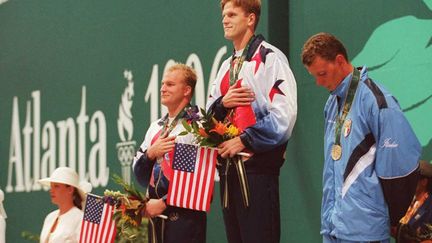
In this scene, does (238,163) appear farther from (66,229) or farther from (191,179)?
(66,229)

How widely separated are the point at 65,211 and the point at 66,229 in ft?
0.93

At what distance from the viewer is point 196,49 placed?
8.49 metres

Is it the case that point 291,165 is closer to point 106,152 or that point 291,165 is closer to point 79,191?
point 79,191

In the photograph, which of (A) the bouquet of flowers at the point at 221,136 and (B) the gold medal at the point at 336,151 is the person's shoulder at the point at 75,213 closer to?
(A) the bouquet of flowers at the point at 221,136

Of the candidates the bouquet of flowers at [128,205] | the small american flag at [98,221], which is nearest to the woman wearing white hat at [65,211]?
the small american flag at [98,221]

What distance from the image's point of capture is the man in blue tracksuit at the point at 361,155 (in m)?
4.24

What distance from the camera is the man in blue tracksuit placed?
4242 millimetres

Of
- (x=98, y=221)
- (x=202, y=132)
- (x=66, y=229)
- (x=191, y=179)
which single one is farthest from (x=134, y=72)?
(x=202, y=132)

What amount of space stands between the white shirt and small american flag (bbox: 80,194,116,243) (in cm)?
85

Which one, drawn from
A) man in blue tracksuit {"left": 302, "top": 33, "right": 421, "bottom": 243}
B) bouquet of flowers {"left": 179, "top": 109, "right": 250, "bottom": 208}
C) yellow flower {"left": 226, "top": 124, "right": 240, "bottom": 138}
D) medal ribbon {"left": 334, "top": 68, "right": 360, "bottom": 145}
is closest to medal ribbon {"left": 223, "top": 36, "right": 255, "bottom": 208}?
bouquet of flowers {"left": 179, "top": 109, "right": 250, "bottom": 208}

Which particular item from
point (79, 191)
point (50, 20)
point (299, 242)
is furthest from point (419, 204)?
point (50, 20)

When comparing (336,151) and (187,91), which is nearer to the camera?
(336,151)

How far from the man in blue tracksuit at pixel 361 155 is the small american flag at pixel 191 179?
98 cm

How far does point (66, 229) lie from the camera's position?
7445mm
